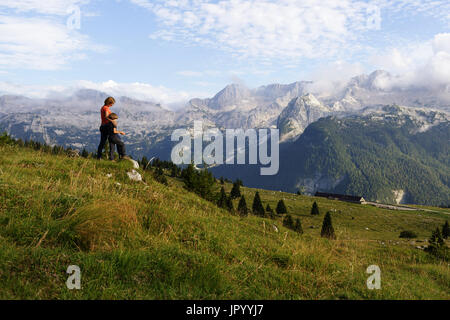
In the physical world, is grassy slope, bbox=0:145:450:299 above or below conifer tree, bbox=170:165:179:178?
above

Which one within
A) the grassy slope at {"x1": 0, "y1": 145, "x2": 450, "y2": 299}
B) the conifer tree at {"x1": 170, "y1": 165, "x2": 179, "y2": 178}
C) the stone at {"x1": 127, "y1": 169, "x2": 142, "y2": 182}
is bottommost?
the conifer tree at {"x1": 170, "y1": 165, "x2": 179, "y2": 178}

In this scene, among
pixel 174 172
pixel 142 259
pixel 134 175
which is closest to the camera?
pixel 142 259

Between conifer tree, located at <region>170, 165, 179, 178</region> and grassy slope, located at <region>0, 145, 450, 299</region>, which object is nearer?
grassy slope, located at <region>0, 145, 450, 299</region>

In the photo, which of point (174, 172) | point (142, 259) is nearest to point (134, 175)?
point (142, 259)

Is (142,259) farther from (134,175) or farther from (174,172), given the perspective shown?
(174,172)

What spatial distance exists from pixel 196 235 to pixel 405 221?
112m

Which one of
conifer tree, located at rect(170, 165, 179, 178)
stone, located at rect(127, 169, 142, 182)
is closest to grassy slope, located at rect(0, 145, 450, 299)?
stone, located at rect(127, 169, 142, 182)

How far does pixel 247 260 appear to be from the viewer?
6875 mm

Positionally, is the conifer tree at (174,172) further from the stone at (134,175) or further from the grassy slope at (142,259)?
the grassy slope at (142,259)

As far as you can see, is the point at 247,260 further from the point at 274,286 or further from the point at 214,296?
the point at 214,296

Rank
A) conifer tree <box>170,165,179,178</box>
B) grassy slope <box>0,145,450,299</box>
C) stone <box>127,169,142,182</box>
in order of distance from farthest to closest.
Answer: conifer tree <box>170,165,179,178</box> < stone <box>127,169,142,182</box> < grassy slope <box>0,145,450,299</box>

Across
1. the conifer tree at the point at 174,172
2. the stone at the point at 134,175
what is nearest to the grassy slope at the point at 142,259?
the stone at the point at 134,175

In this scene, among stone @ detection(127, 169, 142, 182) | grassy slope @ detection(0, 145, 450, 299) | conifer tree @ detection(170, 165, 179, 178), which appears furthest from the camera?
conifer tree @ detection(170, 165, 179, 178)

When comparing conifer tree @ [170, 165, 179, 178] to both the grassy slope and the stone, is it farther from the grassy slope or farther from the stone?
the grassy slope
